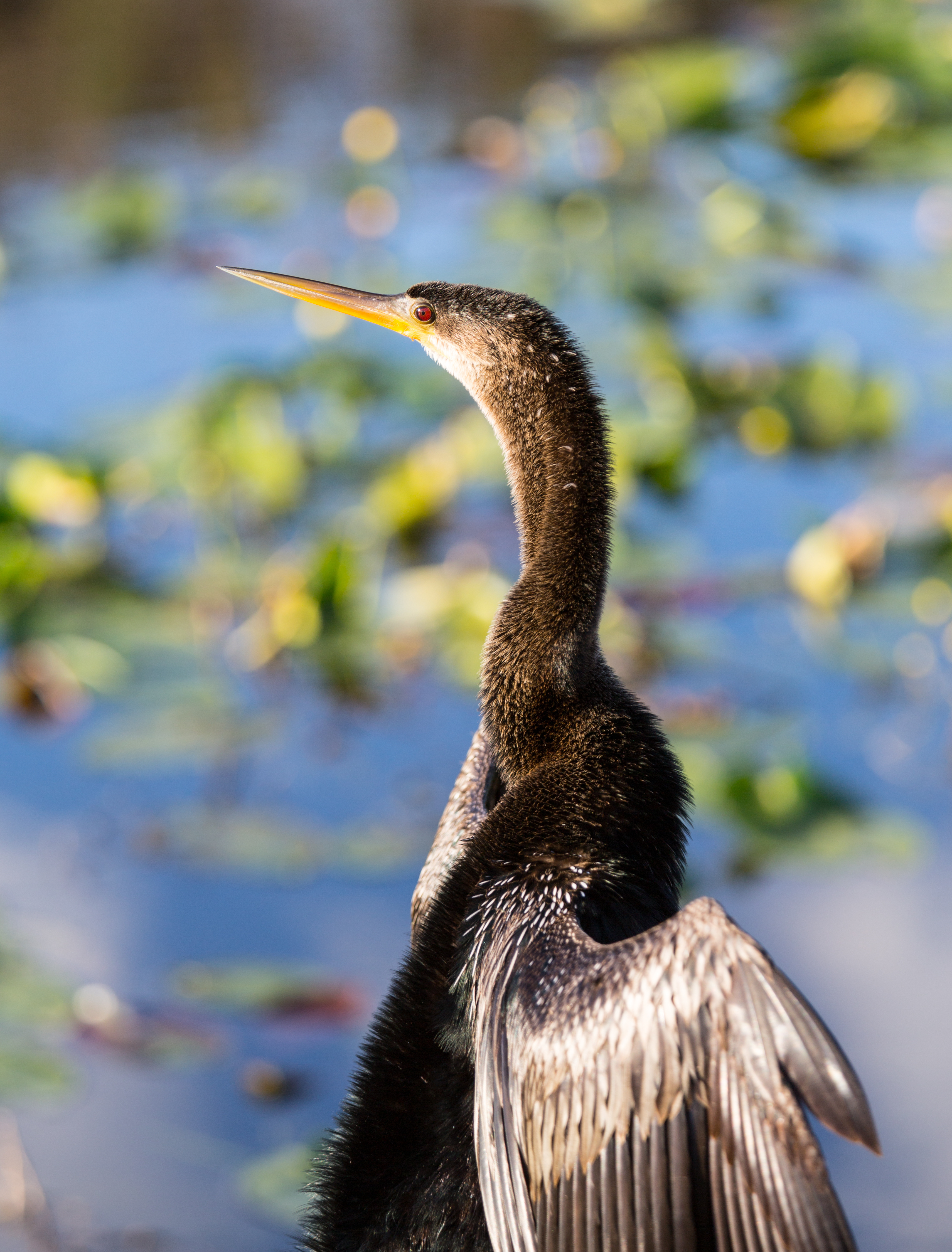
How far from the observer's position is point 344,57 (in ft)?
25.0

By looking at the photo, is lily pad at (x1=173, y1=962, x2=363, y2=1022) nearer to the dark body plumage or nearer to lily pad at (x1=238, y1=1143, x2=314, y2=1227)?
lily pad at (x1=238, y1=1143, x2=314, y2=1227)

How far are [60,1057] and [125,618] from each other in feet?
4.58

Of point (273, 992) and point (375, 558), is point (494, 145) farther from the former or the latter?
point (273, 992)

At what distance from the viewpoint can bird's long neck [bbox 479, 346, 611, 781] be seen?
5.54 feet

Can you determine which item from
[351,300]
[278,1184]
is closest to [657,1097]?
[351,300]

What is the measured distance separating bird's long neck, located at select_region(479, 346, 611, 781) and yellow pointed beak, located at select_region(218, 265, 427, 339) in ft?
0.86

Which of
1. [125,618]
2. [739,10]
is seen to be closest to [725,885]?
[125,618]

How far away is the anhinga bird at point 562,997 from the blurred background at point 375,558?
1083 millimetres

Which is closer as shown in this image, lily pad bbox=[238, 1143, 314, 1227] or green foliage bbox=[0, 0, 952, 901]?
lily pad bbox=[238, 1143, 314, 1227]

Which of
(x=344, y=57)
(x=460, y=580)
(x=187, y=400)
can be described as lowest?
(x=460, y=580)

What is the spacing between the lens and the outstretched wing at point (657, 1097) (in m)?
1.28

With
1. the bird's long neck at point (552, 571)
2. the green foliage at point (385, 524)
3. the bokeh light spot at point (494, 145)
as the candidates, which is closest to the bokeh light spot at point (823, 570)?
the green foliage at point (385, 524)

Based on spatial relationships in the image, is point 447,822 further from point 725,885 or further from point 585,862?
point 725,885

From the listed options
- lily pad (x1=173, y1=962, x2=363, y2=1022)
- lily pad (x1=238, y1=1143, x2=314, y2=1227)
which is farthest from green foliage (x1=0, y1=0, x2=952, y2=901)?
lily pad (x1=238, y1=1143, x2=314, y2=1227)
